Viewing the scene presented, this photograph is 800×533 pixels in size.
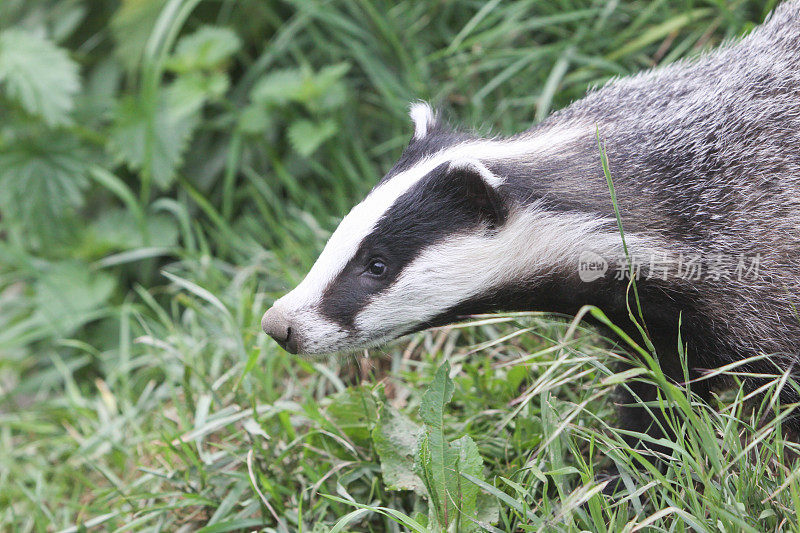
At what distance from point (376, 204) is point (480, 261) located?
40cm

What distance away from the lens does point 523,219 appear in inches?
106

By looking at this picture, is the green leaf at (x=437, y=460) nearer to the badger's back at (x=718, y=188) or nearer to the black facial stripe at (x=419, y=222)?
the black facial stripe at (x=419, y=222)

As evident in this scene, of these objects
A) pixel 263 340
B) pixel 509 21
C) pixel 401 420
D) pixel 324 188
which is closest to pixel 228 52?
pixel 324 188

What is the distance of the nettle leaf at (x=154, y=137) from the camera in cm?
516

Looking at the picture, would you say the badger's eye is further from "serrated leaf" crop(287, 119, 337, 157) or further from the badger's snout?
"serrated leaf" crop(287, 119, 337, 157)

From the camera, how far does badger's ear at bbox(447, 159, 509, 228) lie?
103 inches

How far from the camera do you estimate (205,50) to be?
509 centimetres

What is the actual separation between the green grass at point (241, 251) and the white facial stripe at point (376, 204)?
464 mm

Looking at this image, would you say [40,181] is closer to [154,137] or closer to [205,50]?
[154,137]

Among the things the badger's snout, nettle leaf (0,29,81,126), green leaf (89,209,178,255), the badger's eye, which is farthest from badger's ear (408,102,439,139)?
nettle leaf (0,29,81,126)

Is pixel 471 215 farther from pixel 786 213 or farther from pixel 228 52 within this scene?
pixel 228 52

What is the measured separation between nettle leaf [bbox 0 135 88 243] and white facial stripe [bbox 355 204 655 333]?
3.29m

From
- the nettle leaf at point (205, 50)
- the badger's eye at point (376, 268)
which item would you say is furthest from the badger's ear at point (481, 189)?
the nettle leaf at point (205, 50)

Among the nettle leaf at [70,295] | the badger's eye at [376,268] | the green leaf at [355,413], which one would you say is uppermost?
the badger's eye at [376,268]
